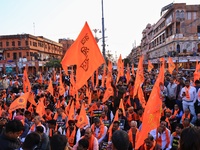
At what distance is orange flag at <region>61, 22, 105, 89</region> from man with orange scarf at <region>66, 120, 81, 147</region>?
152 centimetres

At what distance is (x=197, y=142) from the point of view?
2.24 metres

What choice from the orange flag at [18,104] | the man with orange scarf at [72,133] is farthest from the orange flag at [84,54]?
the orange flag at [18,104]

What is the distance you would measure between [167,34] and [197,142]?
6008 cm

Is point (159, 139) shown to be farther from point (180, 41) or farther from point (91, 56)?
point (180, 41)

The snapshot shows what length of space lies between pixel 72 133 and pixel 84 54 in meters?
1.95

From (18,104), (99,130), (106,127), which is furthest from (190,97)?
(18,104)

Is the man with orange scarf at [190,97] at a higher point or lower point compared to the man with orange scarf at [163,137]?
higher

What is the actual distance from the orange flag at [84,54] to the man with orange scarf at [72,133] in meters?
1.52

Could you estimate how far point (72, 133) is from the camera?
662 centimetres

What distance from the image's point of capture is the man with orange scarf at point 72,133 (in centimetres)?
659

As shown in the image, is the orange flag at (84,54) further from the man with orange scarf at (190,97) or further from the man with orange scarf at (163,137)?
the man with orange scarf at (190,97)

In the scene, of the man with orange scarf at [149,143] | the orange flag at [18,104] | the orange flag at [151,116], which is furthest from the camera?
the orange flag at [18,104]

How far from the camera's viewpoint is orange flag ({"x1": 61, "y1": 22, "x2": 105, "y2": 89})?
19.9 feet

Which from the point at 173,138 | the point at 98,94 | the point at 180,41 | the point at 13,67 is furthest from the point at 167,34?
the point at 173,138
